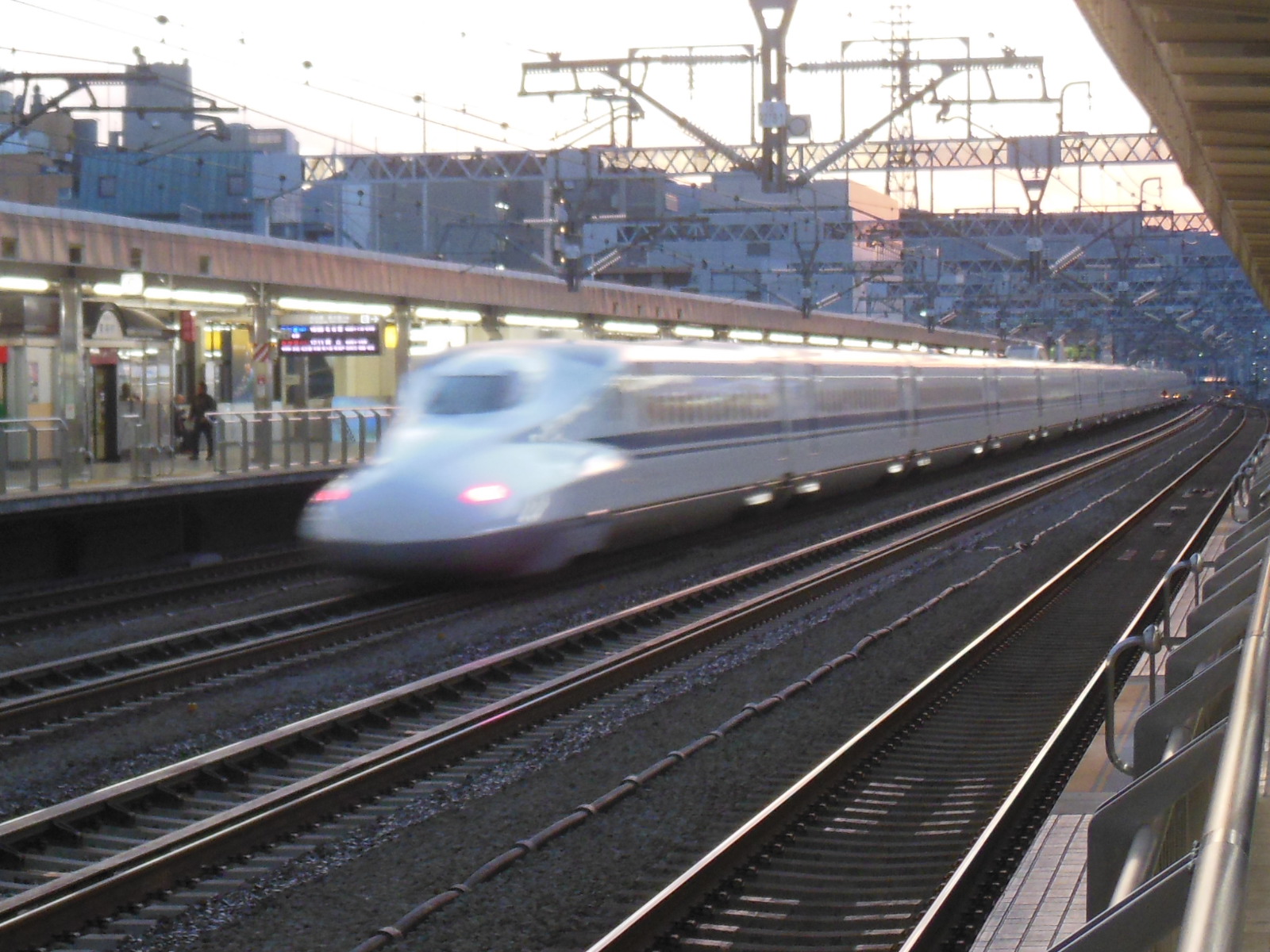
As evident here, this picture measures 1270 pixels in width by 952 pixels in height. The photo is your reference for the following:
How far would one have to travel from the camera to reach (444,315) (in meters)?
27.2

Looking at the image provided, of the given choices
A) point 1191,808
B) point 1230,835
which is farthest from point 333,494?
point 1230,835

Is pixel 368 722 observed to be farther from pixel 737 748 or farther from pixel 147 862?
pixel 147 862

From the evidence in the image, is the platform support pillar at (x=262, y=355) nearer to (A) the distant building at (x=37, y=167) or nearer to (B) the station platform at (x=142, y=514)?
(B) the station platform at (x=142, y=514)

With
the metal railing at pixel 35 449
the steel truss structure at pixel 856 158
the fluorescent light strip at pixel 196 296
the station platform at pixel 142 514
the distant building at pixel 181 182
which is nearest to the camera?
the metal railing at pixel 35 449

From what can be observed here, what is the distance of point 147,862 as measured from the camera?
20.4 feet

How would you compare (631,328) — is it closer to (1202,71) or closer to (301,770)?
(301,770)

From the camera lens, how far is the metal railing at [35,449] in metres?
15.8

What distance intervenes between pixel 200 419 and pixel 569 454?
346 inches

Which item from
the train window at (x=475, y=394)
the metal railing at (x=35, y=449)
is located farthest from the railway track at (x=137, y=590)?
the train window at (x=475, y=394)

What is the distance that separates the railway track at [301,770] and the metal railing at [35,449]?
6.81 m

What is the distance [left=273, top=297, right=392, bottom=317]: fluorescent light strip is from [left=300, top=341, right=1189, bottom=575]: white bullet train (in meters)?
7.50

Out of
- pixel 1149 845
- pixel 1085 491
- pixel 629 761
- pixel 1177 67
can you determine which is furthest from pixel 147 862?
pixel 1085 491

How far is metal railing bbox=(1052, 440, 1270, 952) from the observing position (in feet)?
6.51

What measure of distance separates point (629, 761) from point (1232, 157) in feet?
18.4
